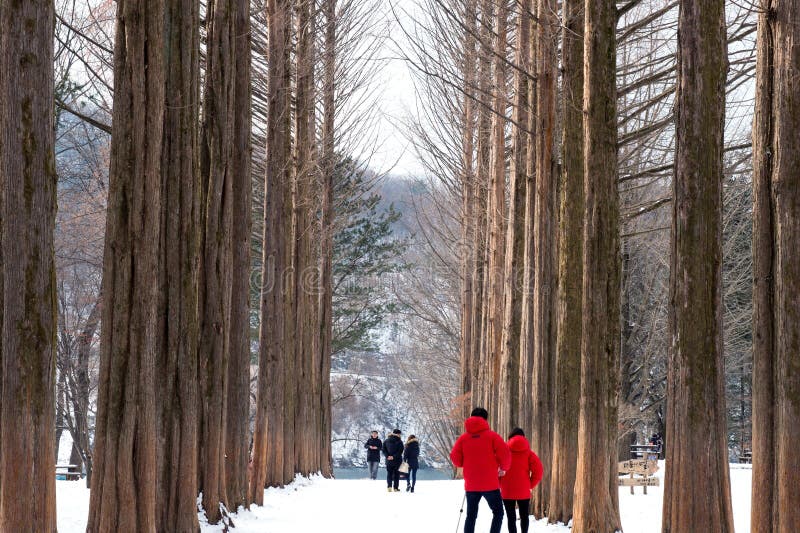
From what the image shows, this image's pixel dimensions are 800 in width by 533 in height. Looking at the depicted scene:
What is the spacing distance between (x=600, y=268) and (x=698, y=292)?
11.6 feet

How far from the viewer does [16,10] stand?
690 centimetres

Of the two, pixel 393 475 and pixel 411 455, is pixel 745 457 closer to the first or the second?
pixel 411 455

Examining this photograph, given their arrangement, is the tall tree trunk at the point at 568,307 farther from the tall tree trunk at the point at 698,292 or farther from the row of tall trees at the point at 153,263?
the tall tree trunk at the point at 698,292

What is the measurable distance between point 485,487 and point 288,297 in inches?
437

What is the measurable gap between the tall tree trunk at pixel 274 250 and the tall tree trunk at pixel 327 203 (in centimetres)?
403

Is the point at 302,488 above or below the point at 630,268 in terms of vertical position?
below

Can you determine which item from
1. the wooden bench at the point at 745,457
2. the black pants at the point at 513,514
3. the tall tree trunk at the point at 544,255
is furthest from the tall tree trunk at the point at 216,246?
the wooden bench at the point at 745,457

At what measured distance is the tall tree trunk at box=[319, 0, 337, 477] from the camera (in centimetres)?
2222

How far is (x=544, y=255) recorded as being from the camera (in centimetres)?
1435

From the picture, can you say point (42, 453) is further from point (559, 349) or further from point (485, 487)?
point (559, 349)

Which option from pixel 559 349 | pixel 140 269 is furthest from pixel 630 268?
pixel 140 269

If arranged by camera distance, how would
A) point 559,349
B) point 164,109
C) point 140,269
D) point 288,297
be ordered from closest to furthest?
point 140,269
point 164,109
point 559,349
point 288,297

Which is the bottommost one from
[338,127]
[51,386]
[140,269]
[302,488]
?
Result: [302,488]

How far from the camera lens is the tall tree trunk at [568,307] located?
1253cm
